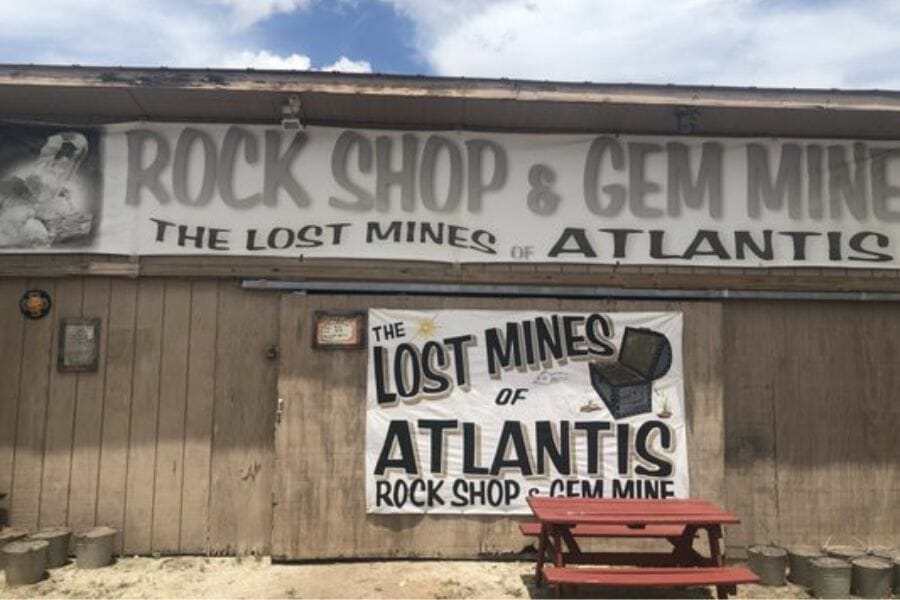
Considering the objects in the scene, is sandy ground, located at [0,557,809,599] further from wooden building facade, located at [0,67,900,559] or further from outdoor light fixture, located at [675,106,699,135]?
outdoor light fixture, located at [675,106,699,135]

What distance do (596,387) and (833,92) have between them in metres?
2.96

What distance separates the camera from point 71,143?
628 cm

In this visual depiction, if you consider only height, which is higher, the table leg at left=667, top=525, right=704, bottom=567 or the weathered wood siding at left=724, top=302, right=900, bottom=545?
the weathered wood siding at left=724, top=302, right=900, bottom=545

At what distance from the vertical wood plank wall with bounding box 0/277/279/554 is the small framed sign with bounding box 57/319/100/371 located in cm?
6

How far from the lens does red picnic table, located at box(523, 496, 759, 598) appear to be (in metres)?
4.84

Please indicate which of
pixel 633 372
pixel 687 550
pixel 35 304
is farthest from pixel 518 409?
pixel 35 304

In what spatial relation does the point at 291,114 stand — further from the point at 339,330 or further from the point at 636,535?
the point at 636,535

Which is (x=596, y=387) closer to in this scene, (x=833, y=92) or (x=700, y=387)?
(x=700, y=387)

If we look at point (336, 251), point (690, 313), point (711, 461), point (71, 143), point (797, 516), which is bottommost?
point (797, 516)

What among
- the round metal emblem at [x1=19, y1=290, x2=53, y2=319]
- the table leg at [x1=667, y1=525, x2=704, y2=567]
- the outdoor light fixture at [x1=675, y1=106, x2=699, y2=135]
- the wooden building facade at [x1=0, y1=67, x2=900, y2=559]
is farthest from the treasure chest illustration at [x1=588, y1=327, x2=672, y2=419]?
the round metal emblem at [x1=19, y1=290, x2=53, y2=319]

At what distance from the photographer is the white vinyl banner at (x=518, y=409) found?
608 centimetres

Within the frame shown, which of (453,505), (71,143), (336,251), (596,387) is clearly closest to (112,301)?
(71,143)

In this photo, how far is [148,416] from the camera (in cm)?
614

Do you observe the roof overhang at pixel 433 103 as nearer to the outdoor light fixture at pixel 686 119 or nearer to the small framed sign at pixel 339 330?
the outdoor light fixture at pixel 686 119
